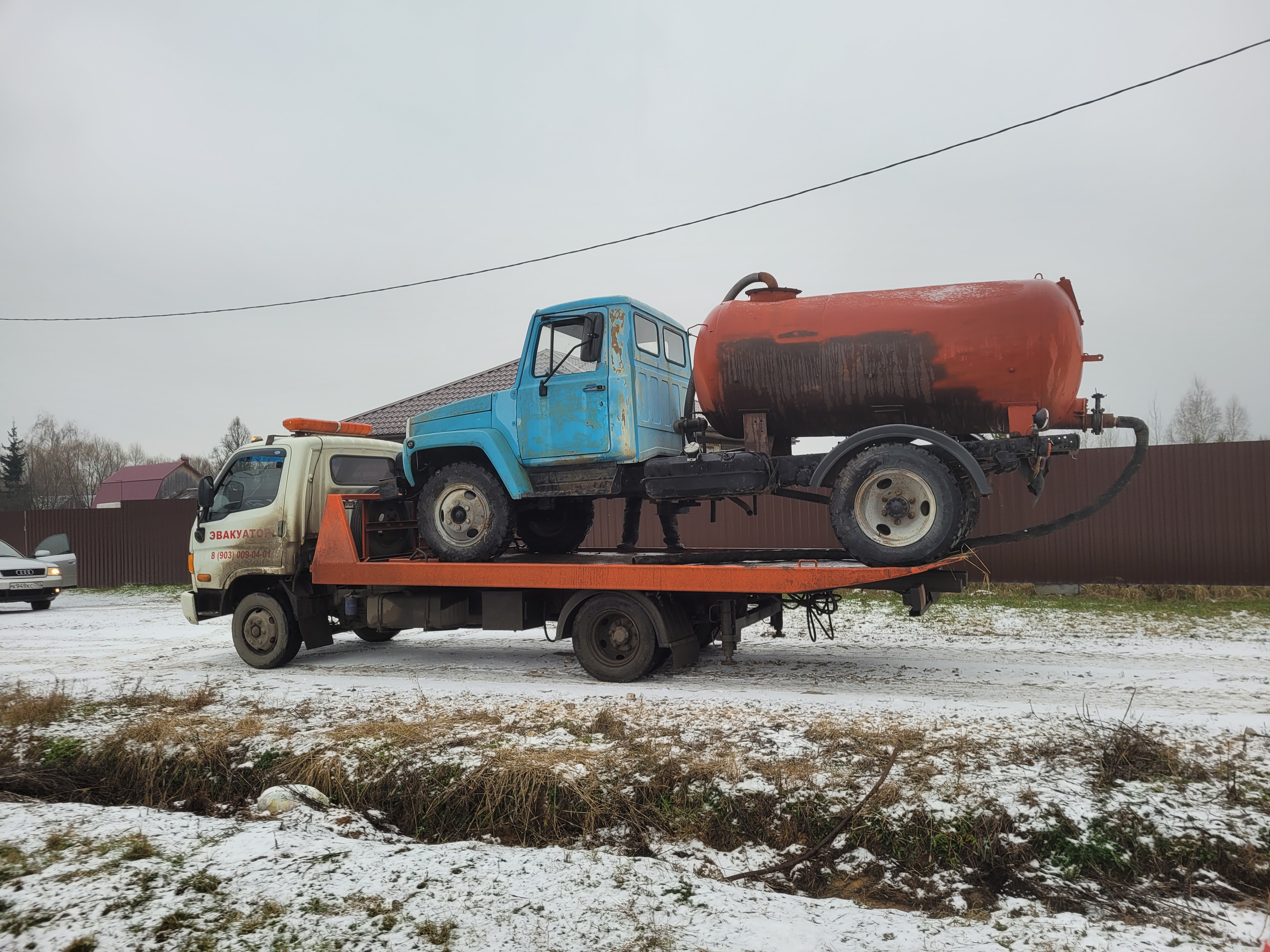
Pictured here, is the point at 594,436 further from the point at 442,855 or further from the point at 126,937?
the point at 126,937

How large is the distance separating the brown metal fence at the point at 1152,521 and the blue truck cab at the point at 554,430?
5.86m

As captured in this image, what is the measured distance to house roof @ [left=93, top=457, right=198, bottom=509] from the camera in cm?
5519

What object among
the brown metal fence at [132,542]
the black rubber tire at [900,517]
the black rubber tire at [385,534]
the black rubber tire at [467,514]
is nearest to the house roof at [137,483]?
the brown metal fence at [132,542]

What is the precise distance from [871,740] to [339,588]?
5.91 metres

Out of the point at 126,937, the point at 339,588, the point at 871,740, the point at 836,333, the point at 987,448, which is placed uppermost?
the point at 836,333

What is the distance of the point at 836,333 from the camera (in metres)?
7.08

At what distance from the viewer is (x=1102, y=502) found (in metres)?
7.57

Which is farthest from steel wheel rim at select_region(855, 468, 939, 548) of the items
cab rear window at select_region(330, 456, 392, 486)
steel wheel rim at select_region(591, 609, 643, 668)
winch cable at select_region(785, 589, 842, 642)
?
cab rear window at select_region(330, 456, 392, 486)

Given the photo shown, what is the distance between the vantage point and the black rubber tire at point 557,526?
9484 millimetres

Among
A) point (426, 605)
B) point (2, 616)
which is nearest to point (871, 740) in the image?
point (426, 605)

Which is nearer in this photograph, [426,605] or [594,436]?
[594,436]

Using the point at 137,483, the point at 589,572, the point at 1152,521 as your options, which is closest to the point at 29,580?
the point at 589,572

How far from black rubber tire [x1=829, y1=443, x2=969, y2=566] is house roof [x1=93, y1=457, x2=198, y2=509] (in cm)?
5577

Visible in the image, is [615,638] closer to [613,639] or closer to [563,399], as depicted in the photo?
[613,639]
